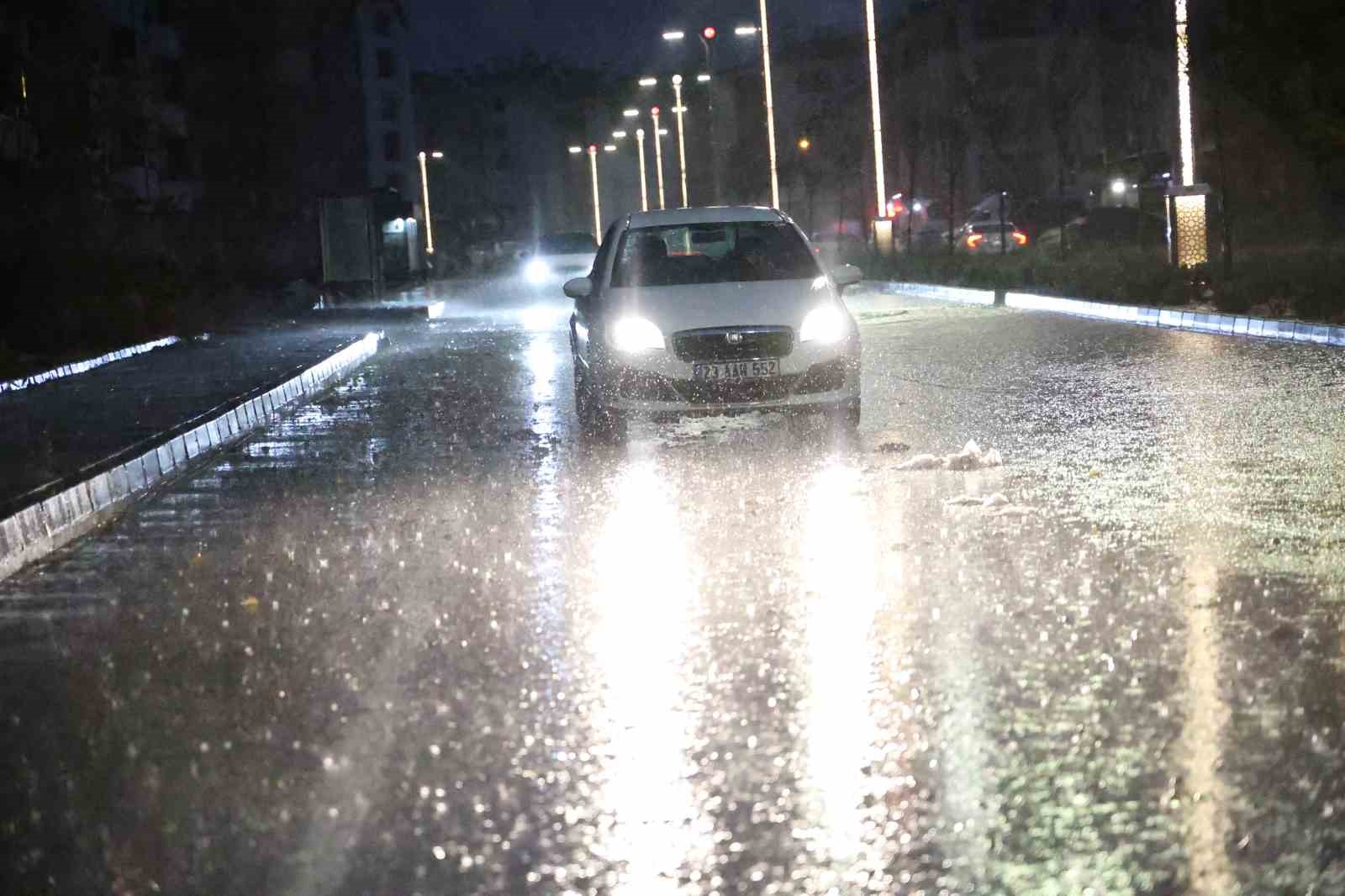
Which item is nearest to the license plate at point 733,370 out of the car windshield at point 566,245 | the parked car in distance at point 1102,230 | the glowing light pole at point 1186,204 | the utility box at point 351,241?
the glowing light pole at point 1186,204

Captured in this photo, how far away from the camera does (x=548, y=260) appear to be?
201 feet

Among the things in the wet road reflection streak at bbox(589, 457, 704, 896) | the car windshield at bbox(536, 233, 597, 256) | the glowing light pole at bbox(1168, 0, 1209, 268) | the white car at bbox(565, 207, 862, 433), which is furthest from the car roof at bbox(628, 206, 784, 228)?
the car windshield at bbox(536, 233, 597, 256)

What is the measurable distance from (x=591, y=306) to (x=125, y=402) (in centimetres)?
554

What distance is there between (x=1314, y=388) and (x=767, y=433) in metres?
4.55

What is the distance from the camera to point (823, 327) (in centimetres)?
1366

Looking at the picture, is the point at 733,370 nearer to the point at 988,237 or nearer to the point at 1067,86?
the point at 988,237

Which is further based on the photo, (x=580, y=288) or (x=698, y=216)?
(x=698, y=216)

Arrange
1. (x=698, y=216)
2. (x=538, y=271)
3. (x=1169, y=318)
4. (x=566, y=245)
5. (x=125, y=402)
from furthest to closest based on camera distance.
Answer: (x=566, y=245), (x=538, y=271), (x=1169, y=318), (x=125, y=402), (x=698, y=216)

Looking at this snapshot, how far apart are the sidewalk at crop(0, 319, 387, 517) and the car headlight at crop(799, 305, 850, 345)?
15.2ft

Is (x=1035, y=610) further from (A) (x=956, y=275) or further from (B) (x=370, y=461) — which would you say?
(A) (x=956, y=275)

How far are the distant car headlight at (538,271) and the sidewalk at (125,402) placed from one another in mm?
31516

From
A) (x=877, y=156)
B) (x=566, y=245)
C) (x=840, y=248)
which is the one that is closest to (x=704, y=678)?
(x=877, y=156)

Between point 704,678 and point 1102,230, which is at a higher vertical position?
point 1102,230

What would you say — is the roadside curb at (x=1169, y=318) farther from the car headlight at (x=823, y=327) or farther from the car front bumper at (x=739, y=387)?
the car front bumper at (x=739, y=387)
